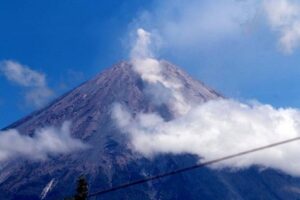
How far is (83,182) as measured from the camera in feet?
98.5

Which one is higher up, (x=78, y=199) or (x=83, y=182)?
(x=83, y=182)

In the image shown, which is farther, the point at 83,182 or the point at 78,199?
the point at 83,182

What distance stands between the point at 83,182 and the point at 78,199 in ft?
20.9

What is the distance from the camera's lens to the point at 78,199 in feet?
77.7
